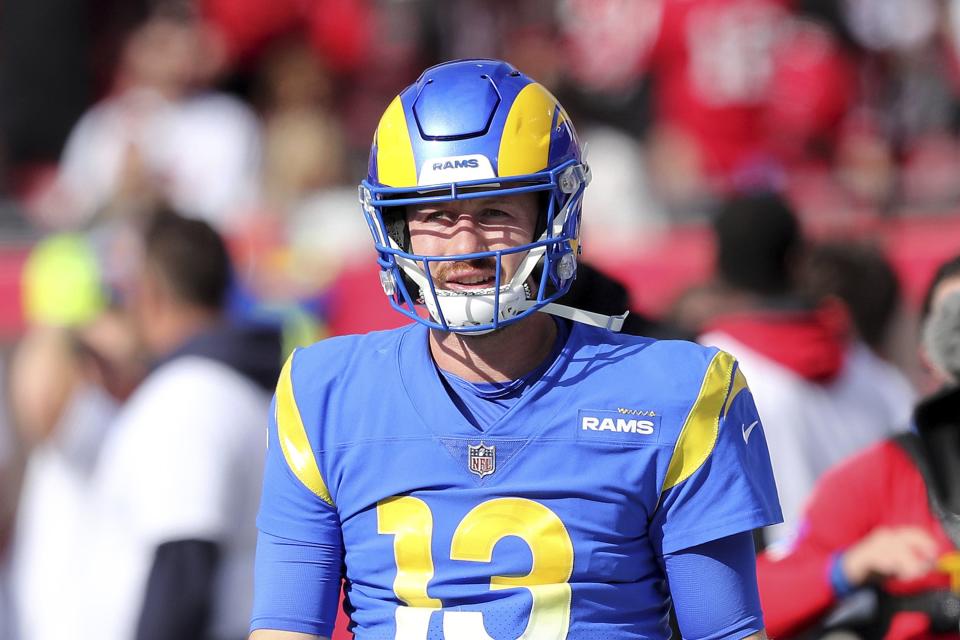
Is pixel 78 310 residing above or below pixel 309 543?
above

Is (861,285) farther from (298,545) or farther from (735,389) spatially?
(298,545)

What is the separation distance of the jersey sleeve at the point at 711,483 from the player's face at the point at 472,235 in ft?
1.34

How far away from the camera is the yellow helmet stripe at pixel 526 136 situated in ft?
9.23

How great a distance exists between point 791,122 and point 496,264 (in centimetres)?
701

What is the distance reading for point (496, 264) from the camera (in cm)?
278

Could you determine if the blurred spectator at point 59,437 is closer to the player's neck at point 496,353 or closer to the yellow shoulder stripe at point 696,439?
the player's neck at point 496,353

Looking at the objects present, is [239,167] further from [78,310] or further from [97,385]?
[97,385]

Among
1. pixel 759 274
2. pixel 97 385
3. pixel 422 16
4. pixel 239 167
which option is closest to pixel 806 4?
pixel 422 16

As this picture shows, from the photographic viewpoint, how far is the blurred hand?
3574mm

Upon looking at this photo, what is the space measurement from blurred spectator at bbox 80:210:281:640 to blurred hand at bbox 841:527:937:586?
1917mm

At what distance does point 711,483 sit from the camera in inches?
108

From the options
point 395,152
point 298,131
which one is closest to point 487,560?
point 395,152

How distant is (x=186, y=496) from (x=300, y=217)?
417 centimetres

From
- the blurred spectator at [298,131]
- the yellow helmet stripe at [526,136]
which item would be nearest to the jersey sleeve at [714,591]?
the yellow helmet stripe at [526,136]
